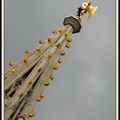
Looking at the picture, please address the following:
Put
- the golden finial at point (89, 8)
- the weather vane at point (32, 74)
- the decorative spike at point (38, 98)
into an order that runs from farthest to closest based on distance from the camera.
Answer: the golden finial at point (89, 8) < the decorative spike at point (38, 98) < the weather vane at point (32, 74)

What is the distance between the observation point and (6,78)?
33000 millimetres

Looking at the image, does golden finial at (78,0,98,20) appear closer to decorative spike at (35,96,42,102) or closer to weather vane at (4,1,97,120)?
weather vane at (4,1,97,120)

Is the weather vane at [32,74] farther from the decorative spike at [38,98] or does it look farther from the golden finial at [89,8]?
the golden finial at [89,8]

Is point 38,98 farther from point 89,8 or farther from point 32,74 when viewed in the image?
point 89,8

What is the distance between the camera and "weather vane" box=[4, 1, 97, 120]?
103 feet

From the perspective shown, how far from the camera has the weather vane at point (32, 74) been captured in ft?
103

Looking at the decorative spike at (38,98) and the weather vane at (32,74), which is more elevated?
the weather vane at (32,74)

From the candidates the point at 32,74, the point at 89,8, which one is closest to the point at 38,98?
the point at 32,74

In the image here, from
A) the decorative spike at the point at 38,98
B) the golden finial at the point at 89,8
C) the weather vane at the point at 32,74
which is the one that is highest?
the golden finial at the point at 89,8

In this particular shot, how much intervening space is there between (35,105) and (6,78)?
2437mm

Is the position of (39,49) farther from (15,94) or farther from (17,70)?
(15,94)

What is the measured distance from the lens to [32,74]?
34406 mm

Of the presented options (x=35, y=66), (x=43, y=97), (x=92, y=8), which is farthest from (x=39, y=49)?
(x=92, y=8)

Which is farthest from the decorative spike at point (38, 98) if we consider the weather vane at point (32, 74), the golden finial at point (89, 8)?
the golden finial at point (89, 8)
